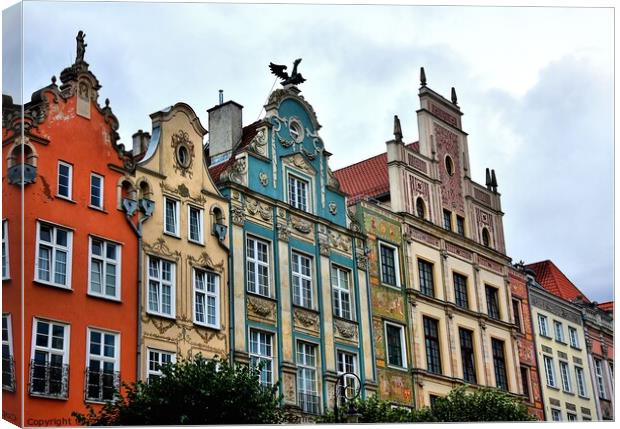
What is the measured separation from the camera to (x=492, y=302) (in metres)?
31.7

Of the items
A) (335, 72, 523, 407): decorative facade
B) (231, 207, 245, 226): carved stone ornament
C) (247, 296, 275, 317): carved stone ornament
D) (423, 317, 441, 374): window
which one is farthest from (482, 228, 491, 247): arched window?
(231, 207, 245, 226): carved stone ornament

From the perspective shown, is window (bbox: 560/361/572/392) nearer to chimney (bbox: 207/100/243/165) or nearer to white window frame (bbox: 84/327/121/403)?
chimney (bbox: 207/100/243/165)

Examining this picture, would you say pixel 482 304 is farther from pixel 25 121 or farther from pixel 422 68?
pixel 25 121

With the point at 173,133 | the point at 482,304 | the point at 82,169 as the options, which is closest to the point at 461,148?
the point at 482,304

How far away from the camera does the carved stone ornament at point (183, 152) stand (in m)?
23.0

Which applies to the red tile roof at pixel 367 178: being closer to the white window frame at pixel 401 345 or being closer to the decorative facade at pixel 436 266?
the decorative facade at pixel 436 266

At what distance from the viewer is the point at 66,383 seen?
62.5ft

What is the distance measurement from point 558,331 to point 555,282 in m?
1.92

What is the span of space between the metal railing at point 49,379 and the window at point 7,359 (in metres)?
0.36

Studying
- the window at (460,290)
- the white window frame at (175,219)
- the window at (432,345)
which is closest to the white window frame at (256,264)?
the white window frame at (175,219)

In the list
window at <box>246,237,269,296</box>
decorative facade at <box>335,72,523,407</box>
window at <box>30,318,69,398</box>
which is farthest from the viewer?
decorative facade at <box>335,72,523,407</box>

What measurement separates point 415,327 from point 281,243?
4.89 meters

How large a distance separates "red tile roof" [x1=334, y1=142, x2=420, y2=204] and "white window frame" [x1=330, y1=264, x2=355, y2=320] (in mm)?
3619

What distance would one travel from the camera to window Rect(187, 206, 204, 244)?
74.7 feet
